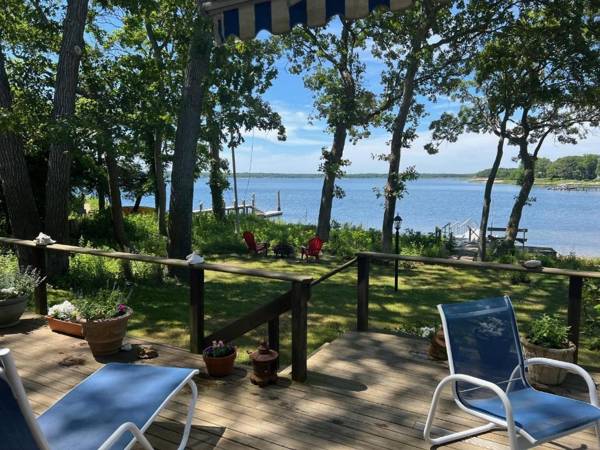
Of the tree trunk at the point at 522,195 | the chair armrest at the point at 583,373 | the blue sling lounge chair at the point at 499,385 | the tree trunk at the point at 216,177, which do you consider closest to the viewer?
the blue sling lounge chair at the point at 499,385

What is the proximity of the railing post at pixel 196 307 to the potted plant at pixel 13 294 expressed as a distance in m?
2.04

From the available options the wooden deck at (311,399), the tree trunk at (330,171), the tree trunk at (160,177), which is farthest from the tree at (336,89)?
the wooden deck at (311,399)

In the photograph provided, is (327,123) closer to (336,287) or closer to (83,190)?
(336,287)

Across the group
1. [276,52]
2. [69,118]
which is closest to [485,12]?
[276,52]

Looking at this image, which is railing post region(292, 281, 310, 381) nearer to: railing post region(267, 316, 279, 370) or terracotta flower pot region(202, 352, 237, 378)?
railing post region(267, 316, 279, 370)

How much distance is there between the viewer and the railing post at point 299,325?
377cm

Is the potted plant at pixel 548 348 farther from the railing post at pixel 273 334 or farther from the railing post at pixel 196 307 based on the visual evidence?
the railing post at pixel 196 307

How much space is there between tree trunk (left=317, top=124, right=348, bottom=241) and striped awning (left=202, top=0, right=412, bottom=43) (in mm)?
10359

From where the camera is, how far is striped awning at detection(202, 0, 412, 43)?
3.52m

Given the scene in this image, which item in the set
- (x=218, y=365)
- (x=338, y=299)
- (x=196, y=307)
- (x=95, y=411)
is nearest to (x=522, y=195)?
(x=338, y=299)

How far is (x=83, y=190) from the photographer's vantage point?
14.3 metres

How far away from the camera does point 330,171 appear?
14508mm

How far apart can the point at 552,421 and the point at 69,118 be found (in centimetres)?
725

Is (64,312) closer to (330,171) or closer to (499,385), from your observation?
(499,385)
